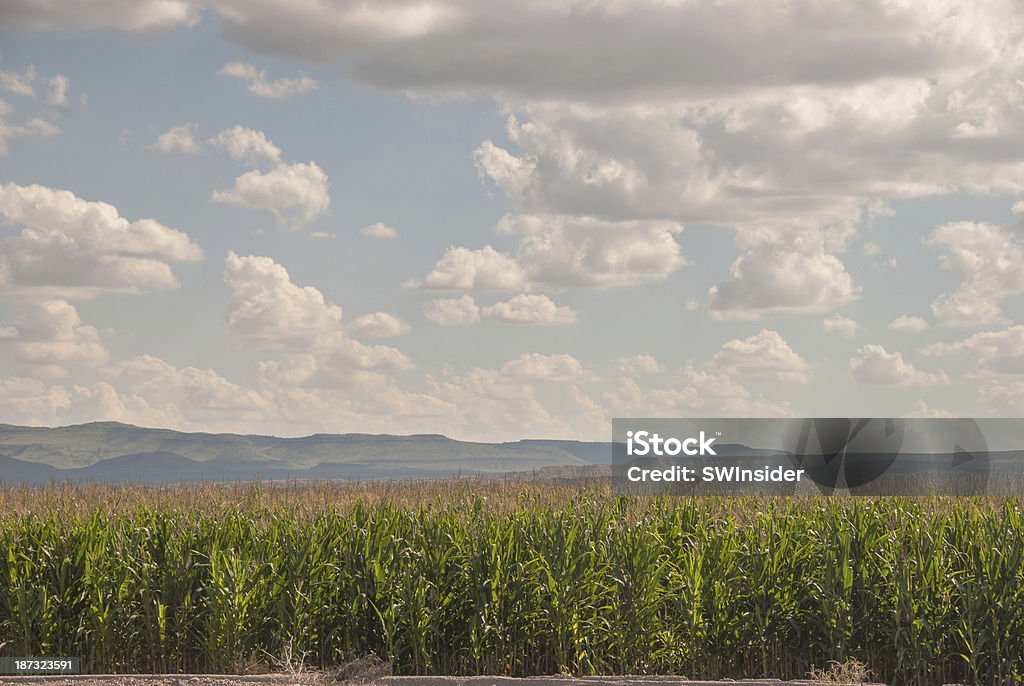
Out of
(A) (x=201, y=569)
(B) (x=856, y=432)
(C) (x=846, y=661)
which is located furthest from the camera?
(B) (x=856, y=432)

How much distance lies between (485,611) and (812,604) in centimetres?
321

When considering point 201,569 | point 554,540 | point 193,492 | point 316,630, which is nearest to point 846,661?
point 554,540

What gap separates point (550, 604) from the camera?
1008 cm

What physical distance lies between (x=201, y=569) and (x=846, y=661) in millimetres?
6385

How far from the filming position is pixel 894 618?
998 cm

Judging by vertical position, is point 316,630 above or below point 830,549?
below

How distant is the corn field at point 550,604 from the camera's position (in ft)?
32.8

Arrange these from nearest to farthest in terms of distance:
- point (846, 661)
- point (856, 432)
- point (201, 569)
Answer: point (846, 661) → point (201, 569) → point (856, 432)

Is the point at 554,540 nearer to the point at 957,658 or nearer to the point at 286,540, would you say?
the point at 286,540

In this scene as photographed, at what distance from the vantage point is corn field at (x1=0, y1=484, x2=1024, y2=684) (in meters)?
9.98

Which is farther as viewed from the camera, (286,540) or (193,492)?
(193,492)

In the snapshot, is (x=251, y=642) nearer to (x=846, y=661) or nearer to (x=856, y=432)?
(x=846, y=661)

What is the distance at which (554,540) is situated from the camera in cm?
1041

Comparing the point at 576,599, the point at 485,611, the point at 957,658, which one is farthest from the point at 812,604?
the point at 485,611
